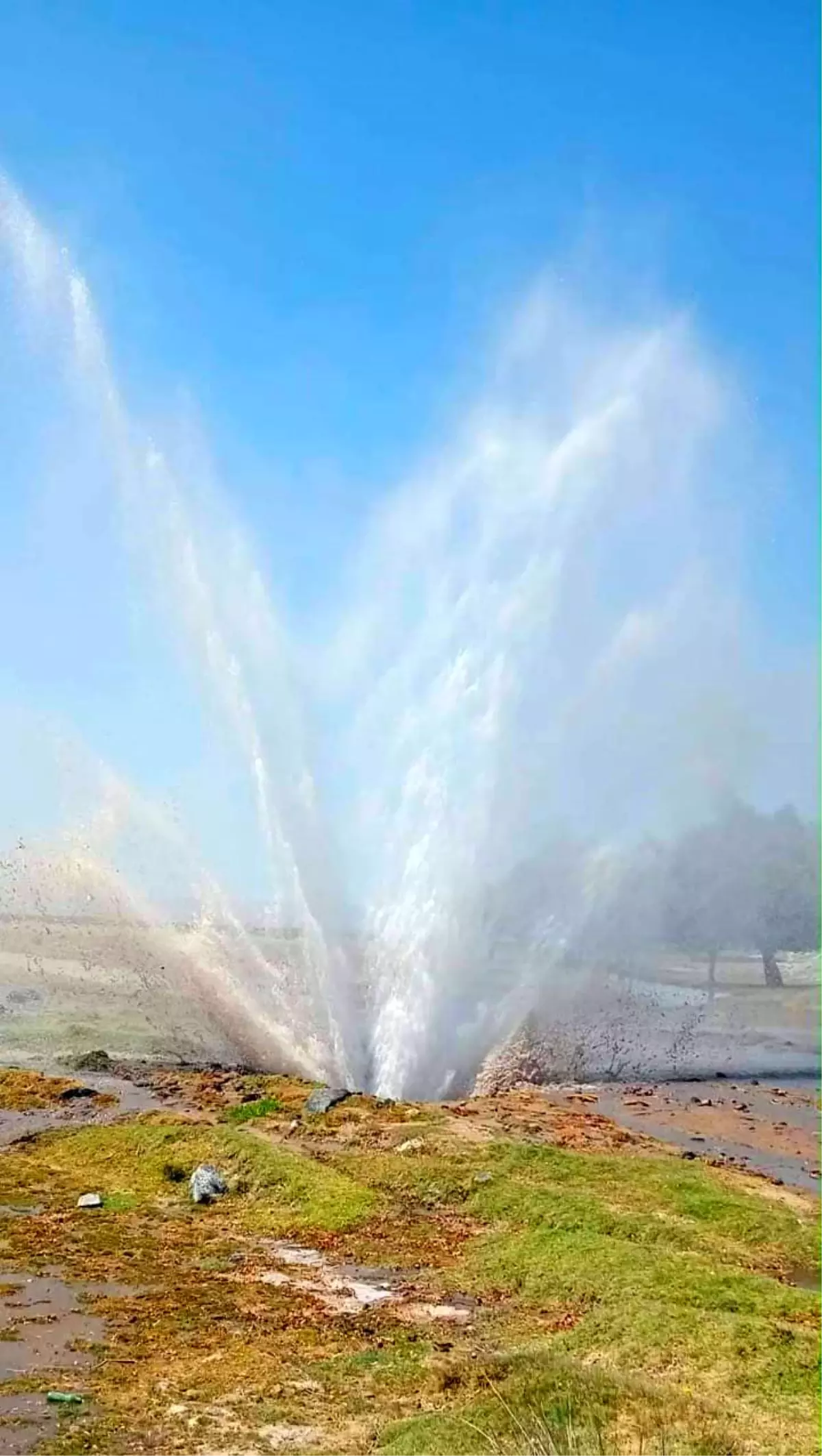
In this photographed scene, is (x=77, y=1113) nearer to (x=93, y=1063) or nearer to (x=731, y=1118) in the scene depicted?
(x=93, y=1063)

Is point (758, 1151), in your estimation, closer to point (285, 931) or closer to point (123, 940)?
point (285, 931)

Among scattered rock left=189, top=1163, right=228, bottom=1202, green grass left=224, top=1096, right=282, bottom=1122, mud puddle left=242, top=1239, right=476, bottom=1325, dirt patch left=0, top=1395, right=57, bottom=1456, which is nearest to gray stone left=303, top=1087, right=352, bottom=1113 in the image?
green grass left=224, top=1096, right=282, bottom=1122

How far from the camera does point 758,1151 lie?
28625mm

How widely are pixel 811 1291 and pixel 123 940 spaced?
33.7 metres

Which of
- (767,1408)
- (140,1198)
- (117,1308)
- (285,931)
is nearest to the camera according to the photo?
(767,1408)

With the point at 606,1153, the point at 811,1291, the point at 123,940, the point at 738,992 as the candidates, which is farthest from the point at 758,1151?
the point at 738,992

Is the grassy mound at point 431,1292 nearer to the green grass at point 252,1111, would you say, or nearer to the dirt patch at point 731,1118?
the green grass at point 252,1111

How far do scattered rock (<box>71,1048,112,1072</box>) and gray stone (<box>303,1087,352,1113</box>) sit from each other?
12.3 meters

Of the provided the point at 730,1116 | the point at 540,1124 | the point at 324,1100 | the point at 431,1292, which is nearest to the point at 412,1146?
the point at 324,1100

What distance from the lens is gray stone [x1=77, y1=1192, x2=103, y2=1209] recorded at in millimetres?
21953

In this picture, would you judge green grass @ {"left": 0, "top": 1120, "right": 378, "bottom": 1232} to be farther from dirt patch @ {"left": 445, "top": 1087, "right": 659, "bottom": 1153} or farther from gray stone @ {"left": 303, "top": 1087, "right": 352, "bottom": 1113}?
dirt patch @ {"left": 445, "top": 1087, "right": 659, "bottom": 1153}

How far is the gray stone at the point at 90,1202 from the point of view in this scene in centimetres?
2195

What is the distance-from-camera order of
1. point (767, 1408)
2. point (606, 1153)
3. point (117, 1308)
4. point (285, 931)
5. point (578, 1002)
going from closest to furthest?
1. point (767, 1408)
2. point (117, 1308)
3. point (606, 1153)
4. point (285, 931)
5. point (578, 1002)

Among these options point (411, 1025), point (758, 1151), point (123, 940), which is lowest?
point (758, 1151)
